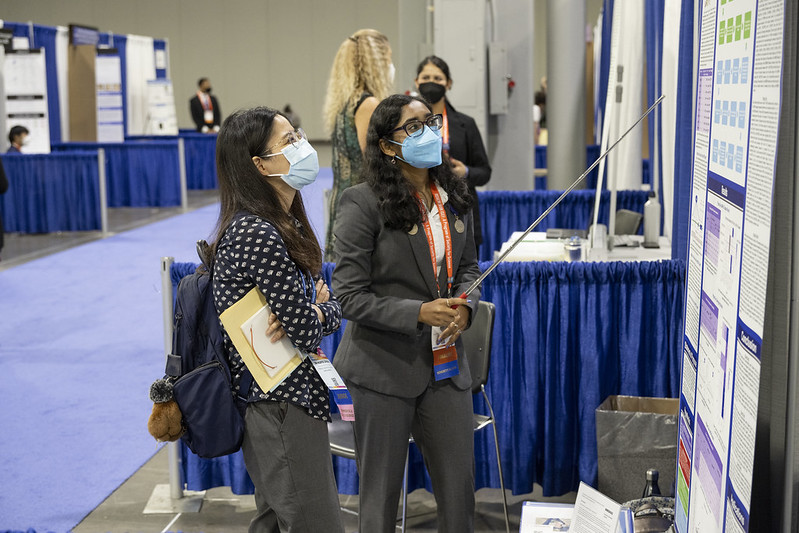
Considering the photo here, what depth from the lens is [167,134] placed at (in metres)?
15.4

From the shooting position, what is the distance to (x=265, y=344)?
2137 mm

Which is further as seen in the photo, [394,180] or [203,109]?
[203,109]

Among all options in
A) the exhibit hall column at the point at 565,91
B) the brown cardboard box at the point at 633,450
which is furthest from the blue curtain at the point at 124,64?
the brown cardboard box at the point at 633,450

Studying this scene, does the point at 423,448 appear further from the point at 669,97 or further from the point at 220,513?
the point at 669,97

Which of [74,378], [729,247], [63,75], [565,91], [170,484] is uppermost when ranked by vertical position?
[63,75]

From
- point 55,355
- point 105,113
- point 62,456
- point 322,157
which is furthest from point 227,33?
point 62,456

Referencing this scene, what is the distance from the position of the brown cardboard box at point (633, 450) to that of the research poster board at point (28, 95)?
33.8 feet

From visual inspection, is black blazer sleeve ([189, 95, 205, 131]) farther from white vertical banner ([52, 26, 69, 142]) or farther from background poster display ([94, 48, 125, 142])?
white vertical banner ([52, 26, 69, 142])

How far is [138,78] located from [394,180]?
14.6 metres

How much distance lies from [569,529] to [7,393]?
13.0 feet

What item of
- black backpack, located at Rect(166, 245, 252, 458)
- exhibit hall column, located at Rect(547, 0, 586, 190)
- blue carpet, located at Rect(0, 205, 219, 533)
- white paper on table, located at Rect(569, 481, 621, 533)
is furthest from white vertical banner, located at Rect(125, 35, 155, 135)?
white paper on table, located at Rect(569, 481, 621, 533)

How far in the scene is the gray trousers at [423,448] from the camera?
97.3 inches

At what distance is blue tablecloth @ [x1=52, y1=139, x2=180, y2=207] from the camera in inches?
513

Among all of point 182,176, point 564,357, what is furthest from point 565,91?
point 182,176
